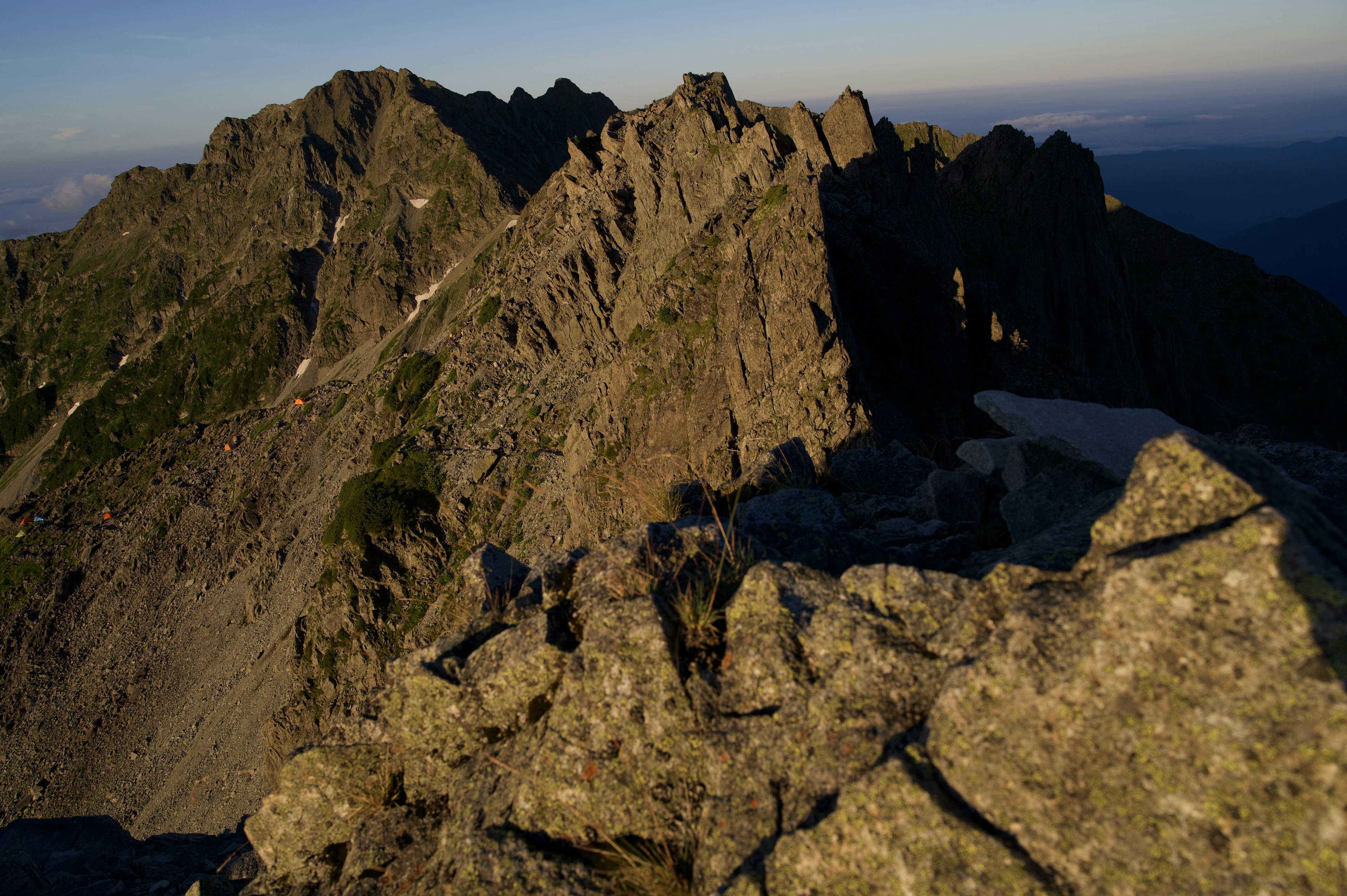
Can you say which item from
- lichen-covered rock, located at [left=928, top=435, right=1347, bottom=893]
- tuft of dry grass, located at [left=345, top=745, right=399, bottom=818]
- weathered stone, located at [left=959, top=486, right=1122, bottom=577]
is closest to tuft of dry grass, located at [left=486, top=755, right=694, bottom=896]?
lichen-covered rock, located at [left=928, top=435, right=1347, bottom=893]

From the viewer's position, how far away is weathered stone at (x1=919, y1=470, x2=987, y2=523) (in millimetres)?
9281

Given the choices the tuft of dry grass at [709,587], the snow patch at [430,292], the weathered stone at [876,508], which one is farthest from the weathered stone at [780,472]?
the snow patch at [430,292]

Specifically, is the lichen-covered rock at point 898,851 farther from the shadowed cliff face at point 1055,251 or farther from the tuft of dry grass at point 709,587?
the shadowed cliff face at point 1055,251

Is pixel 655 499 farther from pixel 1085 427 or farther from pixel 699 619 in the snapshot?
pixel 1085 427

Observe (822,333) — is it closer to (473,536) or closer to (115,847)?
(115,847)

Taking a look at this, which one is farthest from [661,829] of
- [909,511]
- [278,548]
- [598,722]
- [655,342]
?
[278,548]

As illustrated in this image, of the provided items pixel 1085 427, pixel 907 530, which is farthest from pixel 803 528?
pixel 1085 427

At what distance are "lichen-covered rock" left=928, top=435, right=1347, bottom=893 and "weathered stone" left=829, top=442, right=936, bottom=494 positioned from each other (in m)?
7.22

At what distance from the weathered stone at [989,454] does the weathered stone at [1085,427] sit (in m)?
0.60

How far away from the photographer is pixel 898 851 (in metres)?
3.92

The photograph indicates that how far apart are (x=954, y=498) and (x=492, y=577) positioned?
22.3 ft

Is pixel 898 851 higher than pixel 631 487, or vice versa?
pixel 631 487

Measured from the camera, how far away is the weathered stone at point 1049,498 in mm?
8062

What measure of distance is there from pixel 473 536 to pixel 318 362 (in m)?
86.5
